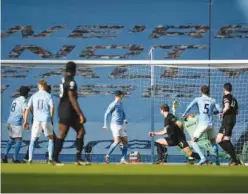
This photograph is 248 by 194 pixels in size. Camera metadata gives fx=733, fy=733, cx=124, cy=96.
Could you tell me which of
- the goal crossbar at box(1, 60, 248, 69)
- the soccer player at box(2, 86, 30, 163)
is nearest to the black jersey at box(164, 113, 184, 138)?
the goal crossbar at box(1, 60, 248, 69)

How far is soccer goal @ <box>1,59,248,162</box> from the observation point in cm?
1916

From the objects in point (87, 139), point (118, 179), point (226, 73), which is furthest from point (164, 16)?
point (118, 179)

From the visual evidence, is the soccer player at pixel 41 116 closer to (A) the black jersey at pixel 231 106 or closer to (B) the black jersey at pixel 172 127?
(B) the black jersey at pixel 172 127

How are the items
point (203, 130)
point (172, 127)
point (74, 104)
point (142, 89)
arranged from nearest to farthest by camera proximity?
point (74, 104), point (203, 130), point (172, 127), point (142, 89)

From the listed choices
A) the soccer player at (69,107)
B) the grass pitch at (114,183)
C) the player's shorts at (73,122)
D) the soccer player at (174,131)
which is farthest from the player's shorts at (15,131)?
the grass pitch at (114,183)

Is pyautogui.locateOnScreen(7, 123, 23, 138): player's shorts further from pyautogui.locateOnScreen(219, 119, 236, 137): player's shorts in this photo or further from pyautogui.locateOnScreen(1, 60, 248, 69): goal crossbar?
pyautogui.locateOnScreen(219, 119, 236, 137): player's shorts

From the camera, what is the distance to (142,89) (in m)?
20.6

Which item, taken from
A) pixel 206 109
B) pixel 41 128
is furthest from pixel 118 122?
pixel 206 109

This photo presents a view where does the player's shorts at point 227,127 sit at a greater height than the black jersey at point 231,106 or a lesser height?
lesser

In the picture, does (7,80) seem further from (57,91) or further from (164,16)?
(164,16)

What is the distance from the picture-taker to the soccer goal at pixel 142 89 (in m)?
19.2

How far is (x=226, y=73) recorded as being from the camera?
19.6m

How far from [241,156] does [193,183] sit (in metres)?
9.78

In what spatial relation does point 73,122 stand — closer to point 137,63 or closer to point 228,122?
point 228,122
